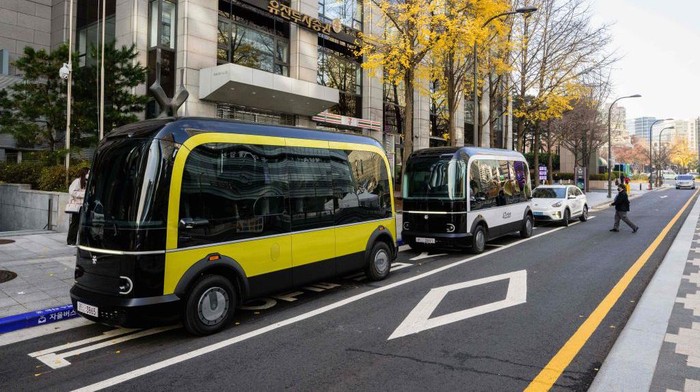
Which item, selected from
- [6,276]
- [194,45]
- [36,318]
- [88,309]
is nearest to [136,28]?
[194,45]

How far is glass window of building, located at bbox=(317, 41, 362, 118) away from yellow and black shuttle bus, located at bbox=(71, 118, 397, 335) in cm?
1773

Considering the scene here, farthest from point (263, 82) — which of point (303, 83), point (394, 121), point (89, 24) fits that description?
point (394, 121)

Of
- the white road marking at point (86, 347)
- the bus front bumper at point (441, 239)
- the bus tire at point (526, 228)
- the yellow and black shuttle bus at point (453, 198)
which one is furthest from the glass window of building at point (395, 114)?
the white road marking at point (86, 347)

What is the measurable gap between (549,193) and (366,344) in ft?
49.5

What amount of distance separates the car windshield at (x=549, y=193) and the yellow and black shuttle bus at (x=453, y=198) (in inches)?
244

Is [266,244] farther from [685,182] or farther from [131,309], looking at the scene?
[685,182]

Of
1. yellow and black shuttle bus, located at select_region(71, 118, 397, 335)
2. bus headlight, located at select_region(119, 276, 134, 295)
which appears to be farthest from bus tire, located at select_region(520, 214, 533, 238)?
bus headlight, located at select_region(119, 276, 134, 295)

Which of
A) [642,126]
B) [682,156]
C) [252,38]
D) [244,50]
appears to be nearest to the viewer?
[244,50]

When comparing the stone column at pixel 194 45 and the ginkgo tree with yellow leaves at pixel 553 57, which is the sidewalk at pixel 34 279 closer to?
the stone column at pixel 194 45

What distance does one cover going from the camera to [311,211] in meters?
6.64

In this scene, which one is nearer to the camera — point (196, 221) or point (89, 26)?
point (196, 221)

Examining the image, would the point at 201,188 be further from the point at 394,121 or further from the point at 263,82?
the point at 394,121

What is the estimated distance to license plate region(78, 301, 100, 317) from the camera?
4898 mm

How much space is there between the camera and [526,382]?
390 cm
